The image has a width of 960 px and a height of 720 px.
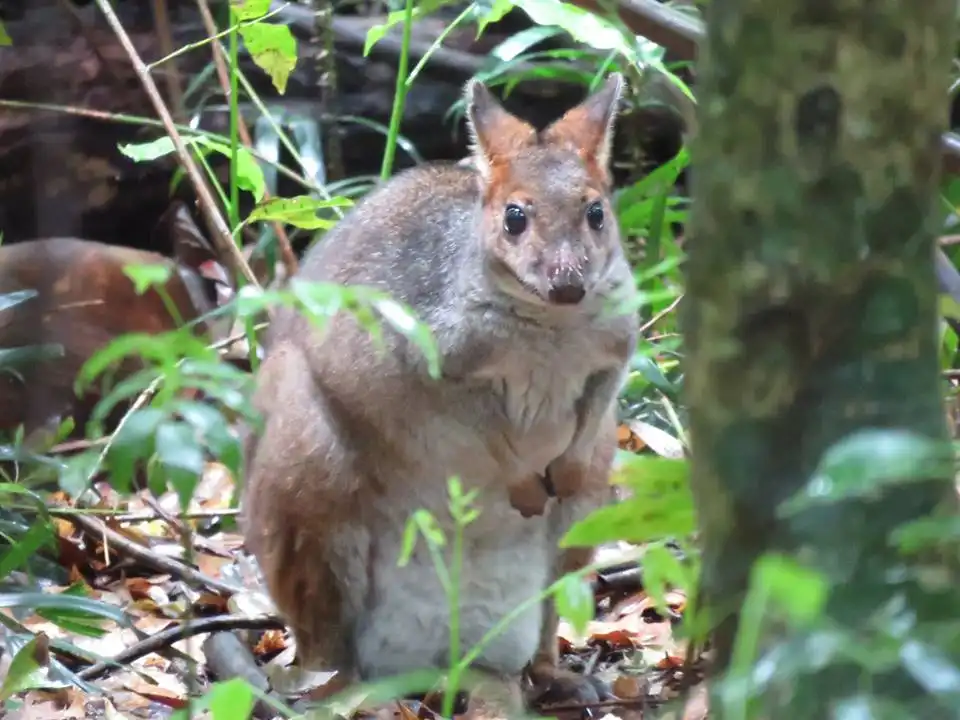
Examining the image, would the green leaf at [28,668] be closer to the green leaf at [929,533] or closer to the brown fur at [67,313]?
the brown fur at [67,313]

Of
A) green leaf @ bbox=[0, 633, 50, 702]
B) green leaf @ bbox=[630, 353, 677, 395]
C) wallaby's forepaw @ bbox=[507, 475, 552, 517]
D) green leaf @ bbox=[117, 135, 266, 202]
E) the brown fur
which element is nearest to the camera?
green leaf @ bbox=[0, 633, 50, 702]

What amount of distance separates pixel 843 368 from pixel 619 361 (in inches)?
71.9

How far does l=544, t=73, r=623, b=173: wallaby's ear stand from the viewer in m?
3.10

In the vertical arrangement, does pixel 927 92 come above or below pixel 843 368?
above

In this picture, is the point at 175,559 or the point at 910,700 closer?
the point at 910,700

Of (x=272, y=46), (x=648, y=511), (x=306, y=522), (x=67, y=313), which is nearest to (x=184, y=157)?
(x=272, y=46)

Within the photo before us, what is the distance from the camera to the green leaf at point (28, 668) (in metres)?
2.53

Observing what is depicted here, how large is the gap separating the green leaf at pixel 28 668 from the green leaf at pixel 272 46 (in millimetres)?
1773

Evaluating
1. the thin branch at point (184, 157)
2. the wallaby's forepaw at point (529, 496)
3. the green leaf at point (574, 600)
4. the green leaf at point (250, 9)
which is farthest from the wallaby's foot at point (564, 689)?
the green leaf at point (250, 9)

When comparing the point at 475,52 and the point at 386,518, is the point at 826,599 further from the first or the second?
the point at 475,52

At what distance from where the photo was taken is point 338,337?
323 cm

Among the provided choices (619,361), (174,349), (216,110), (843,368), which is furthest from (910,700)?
(216,110)

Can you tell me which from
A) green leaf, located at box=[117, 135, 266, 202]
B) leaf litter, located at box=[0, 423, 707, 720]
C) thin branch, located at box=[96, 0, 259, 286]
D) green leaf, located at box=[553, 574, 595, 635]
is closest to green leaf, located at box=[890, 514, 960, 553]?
green leaf, located at box=[553, 574, 595, 635]

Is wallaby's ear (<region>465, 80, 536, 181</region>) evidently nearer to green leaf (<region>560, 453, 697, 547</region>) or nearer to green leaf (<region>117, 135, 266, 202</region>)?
green leaf (<region>117, 135, 266, 202</region>)
